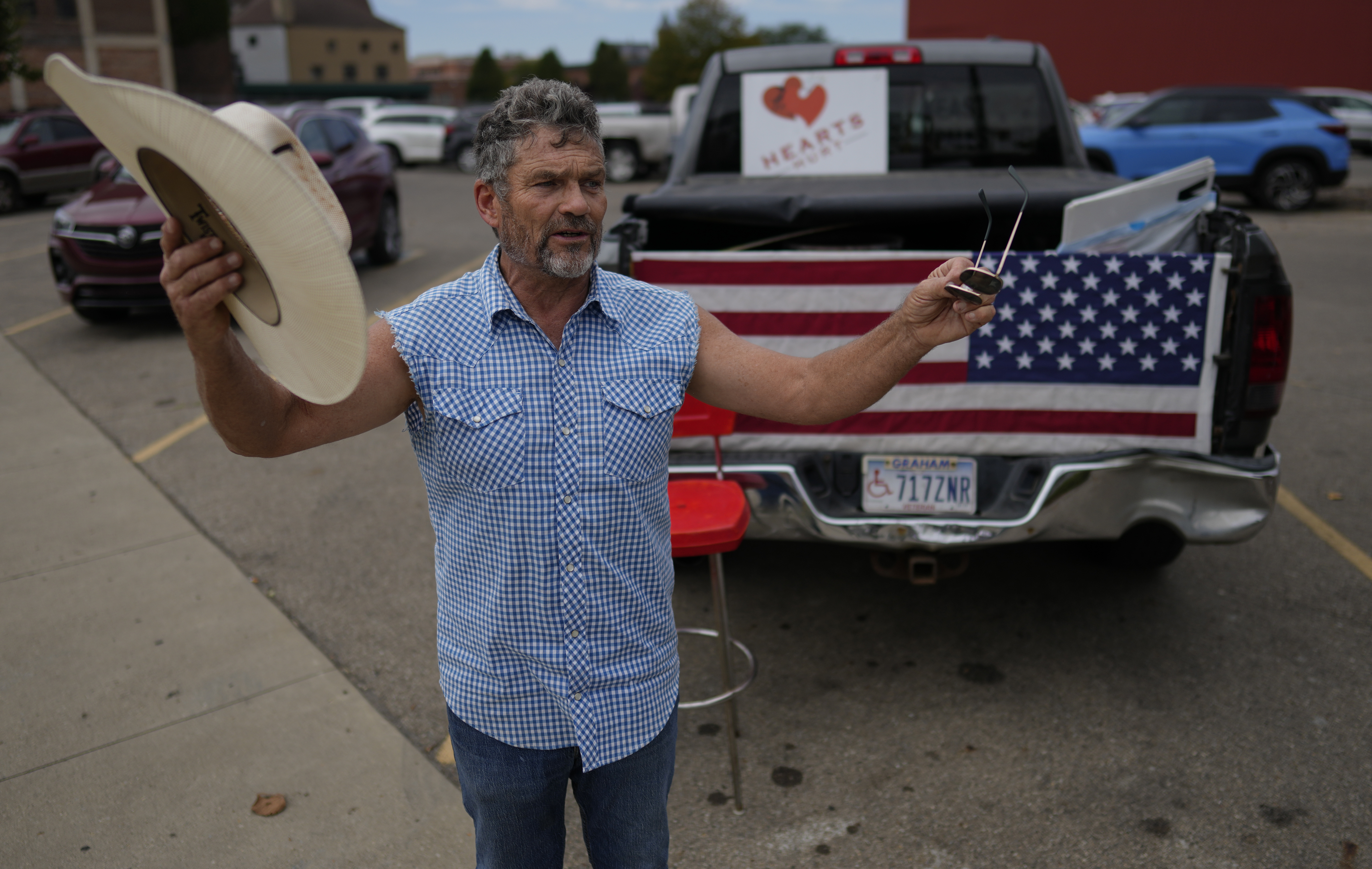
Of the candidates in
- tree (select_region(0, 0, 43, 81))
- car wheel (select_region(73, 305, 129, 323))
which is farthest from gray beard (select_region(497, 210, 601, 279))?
tree (select_region(0, 0, 43, 81))

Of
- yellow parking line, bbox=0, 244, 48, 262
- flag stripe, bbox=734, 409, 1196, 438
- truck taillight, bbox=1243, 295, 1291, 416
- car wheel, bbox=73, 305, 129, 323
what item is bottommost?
car wheel, bbox=73, 305, 129, 323

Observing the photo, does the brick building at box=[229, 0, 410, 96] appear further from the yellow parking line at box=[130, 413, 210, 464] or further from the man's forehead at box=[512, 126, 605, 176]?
the man's forehead at box=[512, 126, 605, 176]

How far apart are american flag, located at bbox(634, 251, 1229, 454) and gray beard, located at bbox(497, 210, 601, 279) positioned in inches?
63.0

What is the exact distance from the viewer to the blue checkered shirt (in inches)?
67.7

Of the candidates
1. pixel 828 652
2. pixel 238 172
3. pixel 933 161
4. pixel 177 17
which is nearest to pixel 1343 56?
pixel 933 161

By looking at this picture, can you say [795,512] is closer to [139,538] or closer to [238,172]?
[238,172]

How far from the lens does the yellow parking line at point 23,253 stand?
12719 millimetres

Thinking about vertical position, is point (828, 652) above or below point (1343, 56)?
below

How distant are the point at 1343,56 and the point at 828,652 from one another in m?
35.0

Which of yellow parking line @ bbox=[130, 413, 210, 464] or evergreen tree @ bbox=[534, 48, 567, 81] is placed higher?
evergreen tree @ bbox=[534, 48, 567, 81]

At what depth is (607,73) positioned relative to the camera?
66500 millimetres

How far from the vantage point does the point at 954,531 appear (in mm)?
3281

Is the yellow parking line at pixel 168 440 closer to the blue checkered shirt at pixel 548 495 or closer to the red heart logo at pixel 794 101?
the red heart logo at pixel 794 101

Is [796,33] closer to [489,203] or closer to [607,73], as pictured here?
[607,73]
